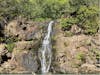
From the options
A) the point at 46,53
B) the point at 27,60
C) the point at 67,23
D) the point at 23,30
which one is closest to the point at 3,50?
the point at 27,60

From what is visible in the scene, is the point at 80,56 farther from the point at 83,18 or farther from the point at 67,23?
the point at 83,18

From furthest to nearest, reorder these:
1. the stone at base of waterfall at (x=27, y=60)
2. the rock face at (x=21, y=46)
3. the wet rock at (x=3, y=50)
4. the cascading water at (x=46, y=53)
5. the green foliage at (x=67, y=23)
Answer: the green foliage at (x=67, y=23)
the wet rock at (x=3, y=50)
the cascading water at (x=46, y=53)
the rock face at (x=21, y=46)
the stone at base of waterfall at (x=27, y=60)

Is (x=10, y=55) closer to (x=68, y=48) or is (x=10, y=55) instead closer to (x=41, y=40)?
(x=41, y=40)

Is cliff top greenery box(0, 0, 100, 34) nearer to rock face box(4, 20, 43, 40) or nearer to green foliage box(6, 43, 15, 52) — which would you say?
rock face box(4, 20, 43, 40)

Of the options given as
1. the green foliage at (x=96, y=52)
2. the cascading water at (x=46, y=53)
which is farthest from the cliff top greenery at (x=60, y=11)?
the green foliage at (x=96, y=52)

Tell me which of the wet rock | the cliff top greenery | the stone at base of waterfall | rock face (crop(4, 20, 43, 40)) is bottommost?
the stone at base of waterfall

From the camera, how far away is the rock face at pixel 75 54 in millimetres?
23219

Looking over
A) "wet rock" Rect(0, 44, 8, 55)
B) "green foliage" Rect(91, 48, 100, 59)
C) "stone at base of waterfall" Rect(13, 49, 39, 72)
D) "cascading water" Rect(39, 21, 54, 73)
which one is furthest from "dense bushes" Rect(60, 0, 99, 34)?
"wet rock" Rect(0, 44, 8, 55)

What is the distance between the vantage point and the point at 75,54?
24141 mm

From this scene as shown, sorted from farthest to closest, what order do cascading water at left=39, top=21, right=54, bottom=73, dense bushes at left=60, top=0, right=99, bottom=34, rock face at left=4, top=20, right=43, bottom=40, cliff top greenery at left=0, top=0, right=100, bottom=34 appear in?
cliff top greenery at left=0, top=0, right=100, bottom=34 → dense bushes at left=60, top=0, right=99, bottom=34 → rock face at left=4, top=20, right=43, bottom=40 → cascading water at left=39, top=21, right=54, bottom=73

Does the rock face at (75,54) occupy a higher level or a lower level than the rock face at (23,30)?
lower

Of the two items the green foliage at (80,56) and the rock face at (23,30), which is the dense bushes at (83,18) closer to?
the rock face at (23,30)

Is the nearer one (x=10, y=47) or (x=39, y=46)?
(x=39, y=46)

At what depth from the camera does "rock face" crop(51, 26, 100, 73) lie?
76.2 feet
